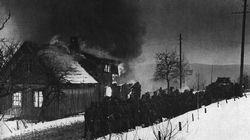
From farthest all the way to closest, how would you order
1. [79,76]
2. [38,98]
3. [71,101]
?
[79,76]
[71,101]
[38,98]

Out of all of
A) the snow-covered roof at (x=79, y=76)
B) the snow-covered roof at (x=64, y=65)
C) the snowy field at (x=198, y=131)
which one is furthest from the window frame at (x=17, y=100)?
the snowy field at (x=198, y=131)

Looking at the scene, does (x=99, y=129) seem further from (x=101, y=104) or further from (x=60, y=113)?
(x=60, y=113)

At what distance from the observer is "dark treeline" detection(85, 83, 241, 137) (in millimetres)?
15781

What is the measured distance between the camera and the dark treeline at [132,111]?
15.8m

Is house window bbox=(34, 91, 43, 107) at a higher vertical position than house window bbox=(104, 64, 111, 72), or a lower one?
lower

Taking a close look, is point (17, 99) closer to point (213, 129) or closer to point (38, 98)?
point (38, 98)

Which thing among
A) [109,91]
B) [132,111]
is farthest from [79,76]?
[132,111]

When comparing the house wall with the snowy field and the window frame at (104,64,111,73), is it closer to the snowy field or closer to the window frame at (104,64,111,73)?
the window frame at (104,64,111,73)

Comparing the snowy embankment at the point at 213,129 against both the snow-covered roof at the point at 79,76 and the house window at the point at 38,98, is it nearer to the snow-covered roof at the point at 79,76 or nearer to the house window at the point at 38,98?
the house window at the point at 38,98

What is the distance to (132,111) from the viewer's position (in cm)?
1738

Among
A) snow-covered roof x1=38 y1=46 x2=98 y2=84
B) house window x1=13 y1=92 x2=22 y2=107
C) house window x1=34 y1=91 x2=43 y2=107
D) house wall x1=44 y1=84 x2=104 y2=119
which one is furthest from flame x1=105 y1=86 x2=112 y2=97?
house window x1=13 y1=92 x2=22 y2=107

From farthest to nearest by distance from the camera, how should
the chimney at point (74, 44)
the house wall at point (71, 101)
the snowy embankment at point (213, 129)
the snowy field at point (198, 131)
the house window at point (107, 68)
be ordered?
the house window at point (107, 68) → the chimney at point (74, 44) → the house wall at point (71, 101) → the snowy field at point (198, 131) → the snowy embankment at point (213, 129)

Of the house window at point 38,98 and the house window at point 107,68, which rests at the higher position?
the house window at point 107,68

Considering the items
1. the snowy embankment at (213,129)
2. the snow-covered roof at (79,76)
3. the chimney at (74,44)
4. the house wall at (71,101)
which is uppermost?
the chimney at (74,44)
